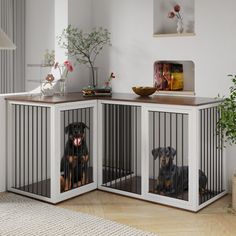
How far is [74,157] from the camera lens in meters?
4.17

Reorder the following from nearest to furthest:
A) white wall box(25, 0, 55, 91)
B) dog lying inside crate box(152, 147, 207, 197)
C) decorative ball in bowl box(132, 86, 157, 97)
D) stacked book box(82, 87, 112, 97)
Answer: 1. dog lying inside crate box(152, 147, 207, 197)
2. decorative ball in bowl box(132, 86, 157, 97)
3. stacked book box(82, 87, 112, 97)
4. white wall box(25, 0, 55, 91)

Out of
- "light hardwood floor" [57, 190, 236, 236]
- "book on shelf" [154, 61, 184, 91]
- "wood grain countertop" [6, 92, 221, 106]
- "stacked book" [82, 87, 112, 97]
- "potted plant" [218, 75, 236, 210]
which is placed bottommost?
"light hardwood floor" [57, 190, 236, 236]

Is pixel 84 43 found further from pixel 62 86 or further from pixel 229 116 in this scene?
pixel 229 116

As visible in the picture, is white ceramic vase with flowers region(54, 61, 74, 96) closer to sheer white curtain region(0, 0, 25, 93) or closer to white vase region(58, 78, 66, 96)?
white vase region(58, 78, 66, 96)

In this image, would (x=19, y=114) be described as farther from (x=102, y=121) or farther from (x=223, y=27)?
(x=223, y=27)

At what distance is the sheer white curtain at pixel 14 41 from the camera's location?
5668 mm

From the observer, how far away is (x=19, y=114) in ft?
14.0

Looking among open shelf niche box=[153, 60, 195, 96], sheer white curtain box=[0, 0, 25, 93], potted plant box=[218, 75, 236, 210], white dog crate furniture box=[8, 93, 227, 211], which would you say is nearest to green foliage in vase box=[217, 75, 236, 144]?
potted plant box=[218, 75, 236, 210]

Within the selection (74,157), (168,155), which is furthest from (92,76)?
(168,155)

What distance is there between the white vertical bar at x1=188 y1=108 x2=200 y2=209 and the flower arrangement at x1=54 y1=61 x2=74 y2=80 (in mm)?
1397

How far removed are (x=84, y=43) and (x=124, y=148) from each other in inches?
44.4

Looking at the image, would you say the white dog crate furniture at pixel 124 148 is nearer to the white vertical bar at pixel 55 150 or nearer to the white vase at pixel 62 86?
the white vertical bar at pixel 55 150

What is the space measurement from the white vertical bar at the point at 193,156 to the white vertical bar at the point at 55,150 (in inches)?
42.0

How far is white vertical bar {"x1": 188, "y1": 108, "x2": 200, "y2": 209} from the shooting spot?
12.2ft
